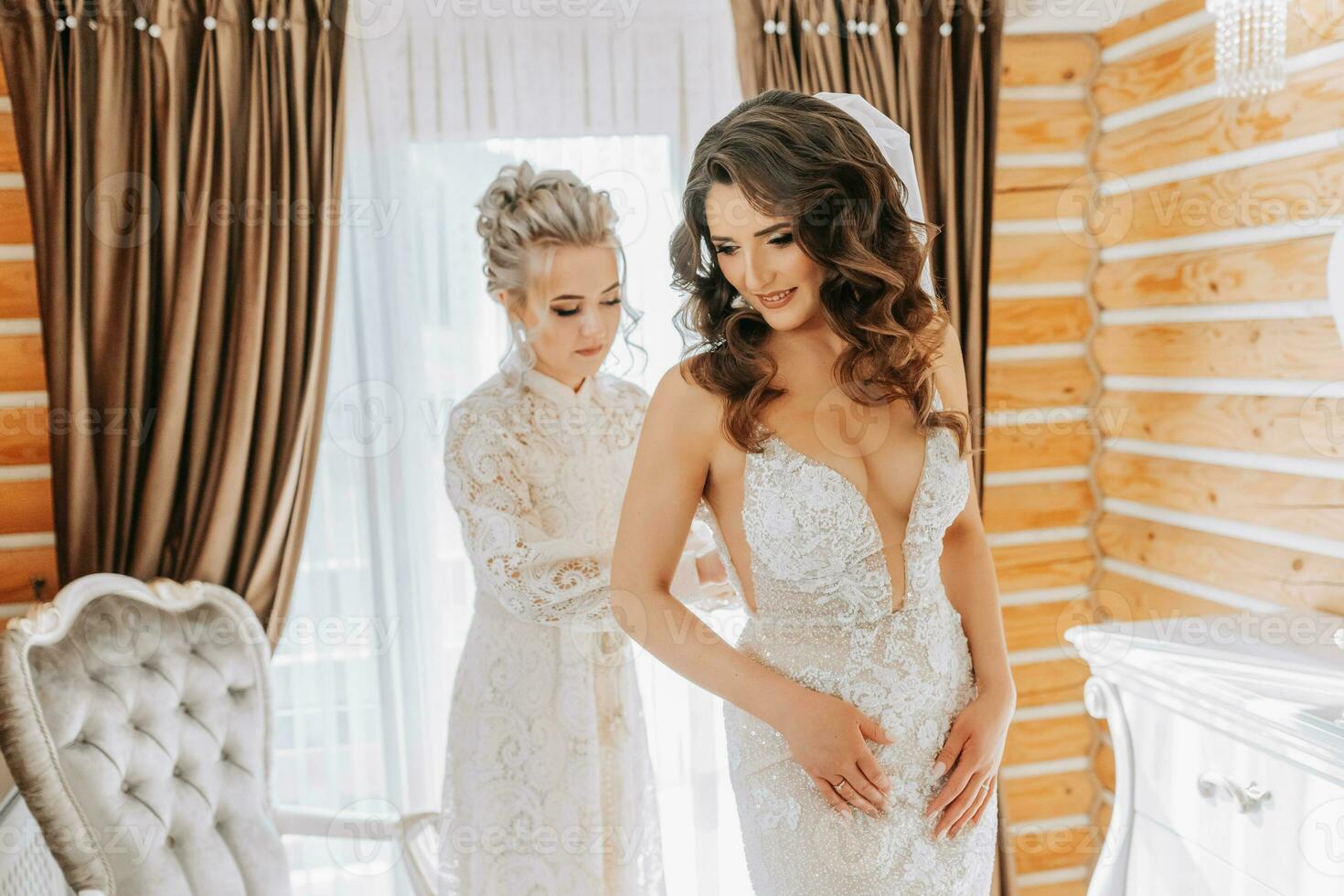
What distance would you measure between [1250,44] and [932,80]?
88cm

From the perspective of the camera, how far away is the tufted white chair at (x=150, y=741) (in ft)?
7.25

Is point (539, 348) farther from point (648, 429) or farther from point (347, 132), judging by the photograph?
point (347, 132)

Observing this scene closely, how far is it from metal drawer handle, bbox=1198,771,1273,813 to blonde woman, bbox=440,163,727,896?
964mm

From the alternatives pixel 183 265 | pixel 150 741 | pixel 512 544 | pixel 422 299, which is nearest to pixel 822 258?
pixel 512 544

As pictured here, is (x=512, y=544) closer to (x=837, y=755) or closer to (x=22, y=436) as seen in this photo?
(x=837, y=755)

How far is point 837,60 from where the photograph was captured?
2.91m

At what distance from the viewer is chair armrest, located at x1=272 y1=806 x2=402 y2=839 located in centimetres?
247

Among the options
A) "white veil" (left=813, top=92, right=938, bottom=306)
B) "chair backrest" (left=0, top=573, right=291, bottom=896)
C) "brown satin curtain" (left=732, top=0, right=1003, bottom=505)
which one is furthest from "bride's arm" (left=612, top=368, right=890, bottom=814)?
"brown satin curtain" (left=732, top=0, right=1003, bottom=505)

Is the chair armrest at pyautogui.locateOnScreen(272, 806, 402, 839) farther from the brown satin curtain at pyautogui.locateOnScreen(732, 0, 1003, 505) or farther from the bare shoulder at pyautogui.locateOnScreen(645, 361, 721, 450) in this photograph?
the brown satin curtain at pyautogui.locateOnScreen(732, 0, 1003, 505)

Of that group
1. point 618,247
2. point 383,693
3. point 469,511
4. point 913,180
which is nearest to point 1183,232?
point 913,180

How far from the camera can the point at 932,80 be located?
9.87 feet

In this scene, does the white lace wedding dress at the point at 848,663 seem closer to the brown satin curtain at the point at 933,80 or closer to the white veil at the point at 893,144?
the white veil at the point at 893,144

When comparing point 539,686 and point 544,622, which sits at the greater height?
point 544,622

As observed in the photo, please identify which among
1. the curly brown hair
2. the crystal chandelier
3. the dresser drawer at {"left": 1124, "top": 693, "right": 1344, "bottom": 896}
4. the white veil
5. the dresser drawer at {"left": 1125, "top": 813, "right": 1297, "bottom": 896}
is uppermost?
the crystal chandelier
